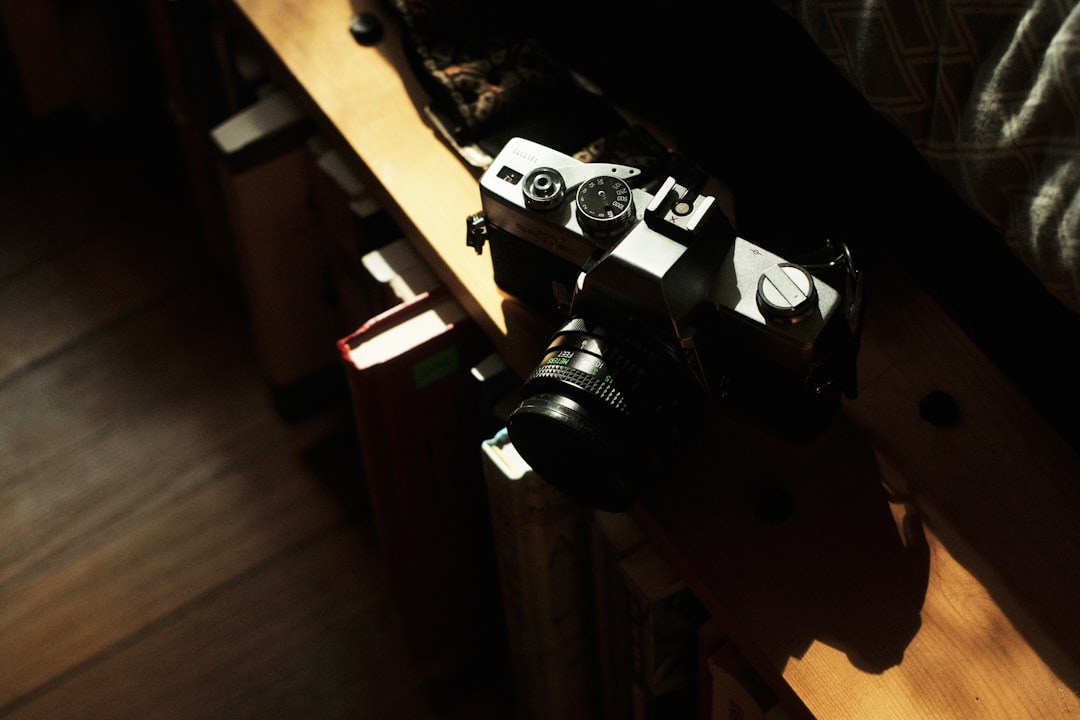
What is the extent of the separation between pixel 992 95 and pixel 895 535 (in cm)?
29

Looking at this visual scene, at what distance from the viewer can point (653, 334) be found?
2.72 ft

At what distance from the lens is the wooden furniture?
0.79m

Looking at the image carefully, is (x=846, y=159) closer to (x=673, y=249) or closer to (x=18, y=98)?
(x=673, y=249)

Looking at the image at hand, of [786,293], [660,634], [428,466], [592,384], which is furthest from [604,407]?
[428,466]

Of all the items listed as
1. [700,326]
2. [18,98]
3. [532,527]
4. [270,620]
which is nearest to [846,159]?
[700,326]

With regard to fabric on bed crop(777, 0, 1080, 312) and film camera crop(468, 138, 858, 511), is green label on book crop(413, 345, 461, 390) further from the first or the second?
fabric on bed crop(777, 0, 1080, 312)

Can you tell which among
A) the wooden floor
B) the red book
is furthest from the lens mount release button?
the wooden floor

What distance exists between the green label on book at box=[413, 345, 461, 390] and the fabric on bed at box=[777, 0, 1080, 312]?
381 millimetres

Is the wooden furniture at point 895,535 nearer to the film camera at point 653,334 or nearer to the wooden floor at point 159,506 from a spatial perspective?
the film camera at point 653,334

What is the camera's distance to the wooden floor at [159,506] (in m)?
1.27

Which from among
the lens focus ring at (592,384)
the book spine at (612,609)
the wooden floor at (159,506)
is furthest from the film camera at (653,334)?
the wooden floor at (159,506)

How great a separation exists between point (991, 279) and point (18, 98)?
1313 millimetres

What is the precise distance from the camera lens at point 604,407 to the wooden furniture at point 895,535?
0.06 meters

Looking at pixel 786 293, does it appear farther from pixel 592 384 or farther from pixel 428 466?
pixel 428 466
